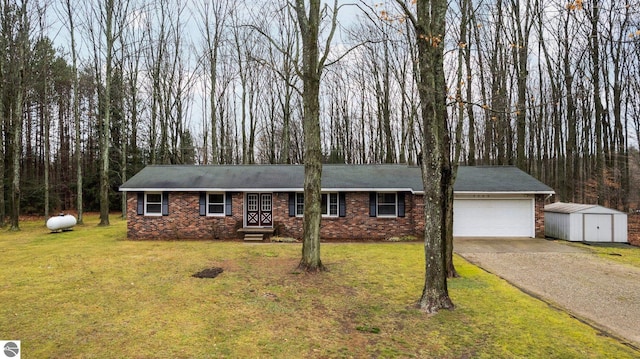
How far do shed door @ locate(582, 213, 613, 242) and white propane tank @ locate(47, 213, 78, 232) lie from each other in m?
24.7

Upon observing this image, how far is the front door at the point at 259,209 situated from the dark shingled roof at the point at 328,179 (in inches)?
30.2

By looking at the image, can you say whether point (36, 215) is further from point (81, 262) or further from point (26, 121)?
point (81, 262)

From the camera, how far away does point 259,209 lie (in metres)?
16.4

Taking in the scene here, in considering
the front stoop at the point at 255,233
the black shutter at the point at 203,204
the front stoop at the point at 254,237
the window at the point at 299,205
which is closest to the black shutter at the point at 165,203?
the black shutter at the point at 203,204

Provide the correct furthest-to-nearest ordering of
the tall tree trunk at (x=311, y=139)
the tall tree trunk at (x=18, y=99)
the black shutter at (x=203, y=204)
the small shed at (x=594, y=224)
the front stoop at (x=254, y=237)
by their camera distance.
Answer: the tall tree trunk at (x=18, y=99)
the black shutter at (x=203, y=204)
the front stoop at (x=254, y=237)
the small shed at (x=594, y=224)
the tall tree trunk at (x=311, y=139)

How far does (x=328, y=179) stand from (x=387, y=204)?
3.03 m

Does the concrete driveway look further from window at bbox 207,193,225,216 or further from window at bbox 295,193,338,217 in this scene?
window at bbox 207,193,225,216

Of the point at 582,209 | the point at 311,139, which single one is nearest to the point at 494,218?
the point at 582,209

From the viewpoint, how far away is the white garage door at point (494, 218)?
15570 mm

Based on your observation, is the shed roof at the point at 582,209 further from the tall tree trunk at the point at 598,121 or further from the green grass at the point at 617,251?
the tall tree trunk at the point at 598,121

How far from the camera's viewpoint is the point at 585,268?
10.0 metres

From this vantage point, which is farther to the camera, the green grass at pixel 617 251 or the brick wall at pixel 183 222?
the brick wall at pixel 183 222

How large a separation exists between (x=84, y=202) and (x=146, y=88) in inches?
464

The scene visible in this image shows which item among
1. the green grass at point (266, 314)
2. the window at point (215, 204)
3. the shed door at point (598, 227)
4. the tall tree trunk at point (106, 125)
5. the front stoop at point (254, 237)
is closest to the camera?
the green grass at point (266, 314)
